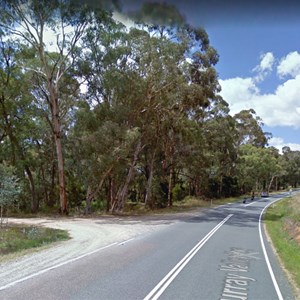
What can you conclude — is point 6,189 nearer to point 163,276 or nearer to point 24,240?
point 24,240

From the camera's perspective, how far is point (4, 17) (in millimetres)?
27719

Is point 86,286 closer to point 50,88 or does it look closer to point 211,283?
point 211,283

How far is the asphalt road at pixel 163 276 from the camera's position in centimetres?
777

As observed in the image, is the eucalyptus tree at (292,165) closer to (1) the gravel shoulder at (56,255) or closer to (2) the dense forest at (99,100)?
(2) the dense forest at (99,100)

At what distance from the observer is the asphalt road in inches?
306

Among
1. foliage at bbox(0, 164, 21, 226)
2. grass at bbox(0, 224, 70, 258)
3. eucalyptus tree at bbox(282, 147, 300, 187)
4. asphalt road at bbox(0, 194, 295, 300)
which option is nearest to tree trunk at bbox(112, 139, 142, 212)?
foliage at bbox(0, 164, 21, 226)

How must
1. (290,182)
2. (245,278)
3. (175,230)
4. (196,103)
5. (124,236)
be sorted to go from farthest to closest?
(290,182) < (196,103) < (175,230) < (124,236) < (245,278)

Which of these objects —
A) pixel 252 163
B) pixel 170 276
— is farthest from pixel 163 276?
pixel 252 163

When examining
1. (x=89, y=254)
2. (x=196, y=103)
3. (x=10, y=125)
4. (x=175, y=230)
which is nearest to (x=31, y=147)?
(x=10, y=125)

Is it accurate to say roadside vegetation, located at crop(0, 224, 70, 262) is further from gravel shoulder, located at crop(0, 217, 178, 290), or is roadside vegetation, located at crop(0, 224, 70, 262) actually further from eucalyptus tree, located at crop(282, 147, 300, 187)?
eucalyptus tree, located at crop(282, 147, 300, 187)

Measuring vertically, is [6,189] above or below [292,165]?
below

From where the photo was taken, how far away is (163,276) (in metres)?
9.59

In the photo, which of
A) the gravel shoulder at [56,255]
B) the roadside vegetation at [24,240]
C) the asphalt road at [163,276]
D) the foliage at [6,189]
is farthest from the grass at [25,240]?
the asphalt road at [163,276]

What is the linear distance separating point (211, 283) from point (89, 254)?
15.4 ft
